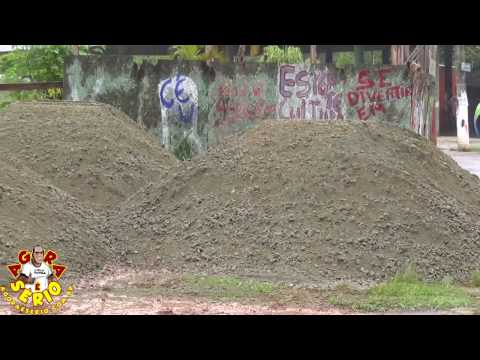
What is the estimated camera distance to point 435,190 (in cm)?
1041

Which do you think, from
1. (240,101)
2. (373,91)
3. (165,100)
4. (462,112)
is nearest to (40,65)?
(165,100)

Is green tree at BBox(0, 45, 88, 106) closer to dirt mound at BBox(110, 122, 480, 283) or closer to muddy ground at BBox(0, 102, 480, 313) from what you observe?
muddy ground at BBox(0, 102, 480, 313)

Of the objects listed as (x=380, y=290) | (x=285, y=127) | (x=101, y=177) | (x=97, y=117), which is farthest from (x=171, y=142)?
(x=380, y=290)

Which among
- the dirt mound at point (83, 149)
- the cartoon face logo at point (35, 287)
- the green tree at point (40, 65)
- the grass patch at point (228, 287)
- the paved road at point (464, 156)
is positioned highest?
the green tree at point (40, 65)

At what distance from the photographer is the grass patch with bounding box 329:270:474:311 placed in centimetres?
771

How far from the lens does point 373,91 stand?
1625cm

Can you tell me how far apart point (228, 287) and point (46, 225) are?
2.40 m

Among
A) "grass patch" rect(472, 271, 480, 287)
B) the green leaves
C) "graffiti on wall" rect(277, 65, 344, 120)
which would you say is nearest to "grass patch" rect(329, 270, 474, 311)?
"grass patch" rect(472, 271, 480, 287)

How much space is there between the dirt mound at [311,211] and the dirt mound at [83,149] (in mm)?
1349

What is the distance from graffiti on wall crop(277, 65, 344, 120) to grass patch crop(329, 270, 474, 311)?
784cm

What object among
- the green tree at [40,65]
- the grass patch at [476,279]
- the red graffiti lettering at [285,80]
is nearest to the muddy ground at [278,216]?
the grass patch at [476,279]

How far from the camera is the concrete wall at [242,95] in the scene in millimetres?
16203

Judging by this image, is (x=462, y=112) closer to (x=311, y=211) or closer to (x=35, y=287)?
(x=311, y=211)

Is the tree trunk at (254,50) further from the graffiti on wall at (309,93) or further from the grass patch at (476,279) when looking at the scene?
the grass patch at (476,279)
